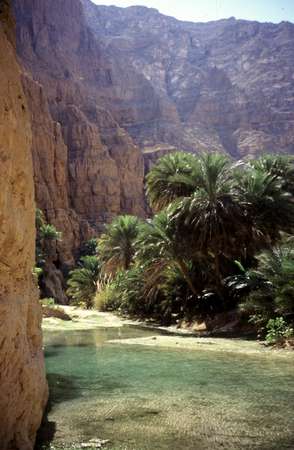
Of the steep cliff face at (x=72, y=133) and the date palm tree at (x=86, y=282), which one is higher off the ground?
the steep cliff face at (x=72, y=133)

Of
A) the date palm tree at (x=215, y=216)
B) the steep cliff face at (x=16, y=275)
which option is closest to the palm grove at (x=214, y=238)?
the date palm tree at (x=215, y=216)

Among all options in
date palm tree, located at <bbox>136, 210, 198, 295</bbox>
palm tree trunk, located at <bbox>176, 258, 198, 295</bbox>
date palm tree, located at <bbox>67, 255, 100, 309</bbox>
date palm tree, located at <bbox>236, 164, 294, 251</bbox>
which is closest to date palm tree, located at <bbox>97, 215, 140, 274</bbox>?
date palm tree, located at <bbox>67, 255, 100, 309</bbox>

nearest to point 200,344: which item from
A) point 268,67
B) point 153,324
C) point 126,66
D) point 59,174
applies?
point 153,324

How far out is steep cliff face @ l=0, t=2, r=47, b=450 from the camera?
4.71 meters

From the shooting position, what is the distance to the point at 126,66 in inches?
4697

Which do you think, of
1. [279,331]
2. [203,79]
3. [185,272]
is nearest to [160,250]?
[185,272]

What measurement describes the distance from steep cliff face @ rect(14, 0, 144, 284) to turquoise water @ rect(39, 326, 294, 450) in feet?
157

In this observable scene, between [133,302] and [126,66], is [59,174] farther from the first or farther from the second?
[126,66]

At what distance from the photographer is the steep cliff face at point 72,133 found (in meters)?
66.9

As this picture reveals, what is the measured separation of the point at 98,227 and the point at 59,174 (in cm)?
929

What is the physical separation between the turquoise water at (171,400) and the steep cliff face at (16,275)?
2.38 ft

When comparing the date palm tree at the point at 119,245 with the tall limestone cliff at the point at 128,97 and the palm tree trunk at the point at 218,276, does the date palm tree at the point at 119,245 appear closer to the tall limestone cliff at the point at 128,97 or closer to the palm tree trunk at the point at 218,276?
the palm tree trunk at the point at 218,276

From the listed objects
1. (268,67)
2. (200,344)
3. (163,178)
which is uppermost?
(268,67)

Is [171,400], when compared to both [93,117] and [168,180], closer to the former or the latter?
[168,180]
